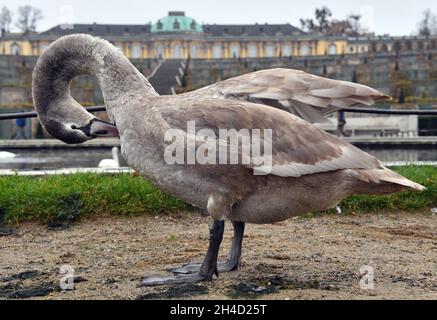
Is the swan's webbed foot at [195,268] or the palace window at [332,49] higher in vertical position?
the palace window at [332,49]

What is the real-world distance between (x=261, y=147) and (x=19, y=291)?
160cm

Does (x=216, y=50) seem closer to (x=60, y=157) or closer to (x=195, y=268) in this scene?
(x=60, y=157)

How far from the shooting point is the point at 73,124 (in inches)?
161

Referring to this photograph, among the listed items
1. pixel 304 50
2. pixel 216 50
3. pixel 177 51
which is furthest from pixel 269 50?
pixel 177 51

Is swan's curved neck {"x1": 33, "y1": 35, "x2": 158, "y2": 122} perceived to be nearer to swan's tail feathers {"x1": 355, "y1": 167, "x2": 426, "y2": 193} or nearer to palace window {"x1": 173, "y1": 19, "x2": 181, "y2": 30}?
swan's tail feathers {"x1": 355, "y1": 167, "x2": 426, "y2": 193}

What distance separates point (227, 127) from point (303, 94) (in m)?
0.59

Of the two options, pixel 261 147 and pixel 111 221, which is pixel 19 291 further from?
pixel 111 221

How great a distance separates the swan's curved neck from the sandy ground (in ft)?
3.45

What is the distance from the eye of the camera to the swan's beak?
13.2 feet

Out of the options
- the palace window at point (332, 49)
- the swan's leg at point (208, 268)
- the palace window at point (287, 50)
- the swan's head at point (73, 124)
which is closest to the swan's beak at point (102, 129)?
the swan's head at point (73, 124)

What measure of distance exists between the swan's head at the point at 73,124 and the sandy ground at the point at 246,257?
2.85 ft

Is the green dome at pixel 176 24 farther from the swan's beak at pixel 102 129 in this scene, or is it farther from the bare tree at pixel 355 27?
the swan's beak at pixel 102 129

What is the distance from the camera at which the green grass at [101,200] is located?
20.4 feet

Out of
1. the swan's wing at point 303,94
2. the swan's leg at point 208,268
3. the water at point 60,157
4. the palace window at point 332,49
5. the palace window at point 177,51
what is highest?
the palace window at point 177,51
